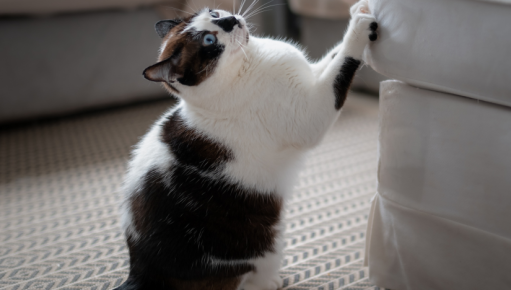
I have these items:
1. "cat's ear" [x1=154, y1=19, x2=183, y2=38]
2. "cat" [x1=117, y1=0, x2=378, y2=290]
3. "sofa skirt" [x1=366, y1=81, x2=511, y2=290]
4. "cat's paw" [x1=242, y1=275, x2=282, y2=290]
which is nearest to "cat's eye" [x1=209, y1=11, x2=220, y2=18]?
"cat" [x1=117, y1=0, x2=378, y2=290]

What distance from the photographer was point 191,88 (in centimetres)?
99

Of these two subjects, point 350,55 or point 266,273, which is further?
point 266,273

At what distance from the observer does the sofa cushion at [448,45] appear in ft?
2.54

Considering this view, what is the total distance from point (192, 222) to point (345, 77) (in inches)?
17.8

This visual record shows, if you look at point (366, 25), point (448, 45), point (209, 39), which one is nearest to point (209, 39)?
point (209, 39)

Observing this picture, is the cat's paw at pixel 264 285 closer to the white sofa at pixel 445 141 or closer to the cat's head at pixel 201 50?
the white sofa at pixel 445 141

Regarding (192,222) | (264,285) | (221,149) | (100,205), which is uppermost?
(221,149)

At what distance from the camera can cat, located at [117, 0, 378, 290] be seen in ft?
3.14

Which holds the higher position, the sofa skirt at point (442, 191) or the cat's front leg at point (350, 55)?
the cat's front leg at point (350, 55)

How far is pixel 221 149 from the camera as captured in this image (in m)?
0.99

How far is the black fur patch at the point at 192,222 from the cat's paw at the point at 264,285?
91 mm

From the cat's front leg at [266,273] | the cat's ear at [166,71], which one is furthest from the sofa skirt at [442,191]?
the cat's ear at [166,71]

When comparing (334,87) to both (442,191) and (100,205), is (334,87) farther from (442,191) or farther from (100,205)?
(100,205)

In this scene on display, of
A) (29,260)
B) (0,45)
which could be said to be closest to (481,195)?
(29,260)
